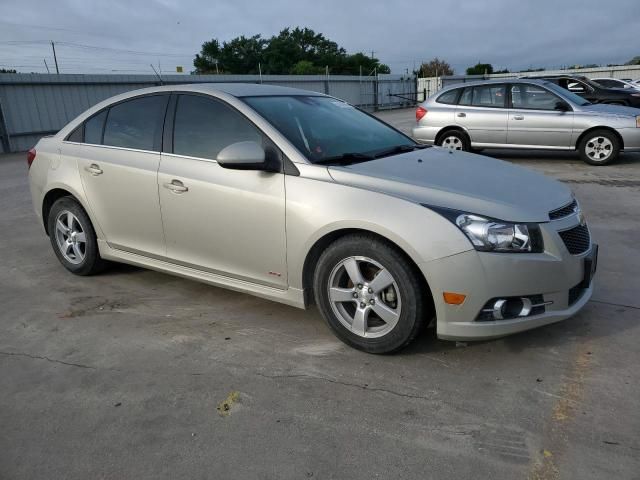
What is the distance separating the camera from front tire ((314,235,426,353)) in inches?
120

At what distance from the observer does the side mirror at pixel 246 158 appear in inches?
134

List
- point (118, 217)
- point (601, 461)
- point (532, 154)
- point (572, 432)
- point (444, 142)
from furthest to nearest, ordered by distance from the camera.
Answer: point (532, 154), point (444, 142), point (118, 217), point (572, 432), point (601, 461)

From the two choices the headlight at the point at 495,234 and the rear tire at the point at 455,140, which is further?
the rear tire at the point at 455,140

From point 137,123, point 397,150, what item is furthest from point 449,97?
point 137,123

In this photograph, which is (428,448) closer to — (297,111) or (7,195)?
(297,111)

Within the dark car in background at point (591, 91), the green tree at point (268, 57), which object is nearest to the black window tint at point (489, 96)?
the dark car in background at point (591, 91)

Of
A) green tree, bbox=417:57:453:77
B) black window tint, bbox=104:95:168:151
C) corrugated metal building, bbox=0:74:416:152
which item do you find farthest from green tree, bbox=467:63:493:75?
black window tint, bbox=104:95:168:151

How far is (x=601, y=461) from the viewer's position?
233 cm

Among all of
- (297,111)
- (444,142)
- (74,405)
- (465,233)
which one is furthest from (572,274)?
(444,142)

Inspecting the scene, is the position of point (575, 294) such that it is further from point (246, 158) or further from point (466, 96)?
point (466, 96)

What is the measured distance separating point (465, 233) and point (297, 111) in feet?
5.64

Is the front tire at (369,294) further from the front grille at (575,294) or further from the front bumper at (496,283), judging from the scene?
the front grille at (575,294)

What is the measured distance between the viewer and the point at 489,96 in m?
10.2

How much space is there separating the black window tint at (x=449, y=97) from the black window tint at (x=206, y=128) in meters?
7.60
